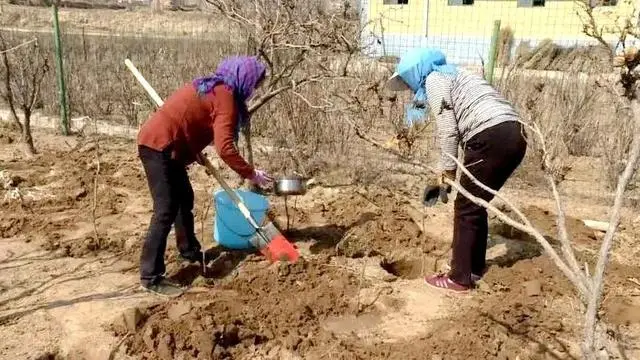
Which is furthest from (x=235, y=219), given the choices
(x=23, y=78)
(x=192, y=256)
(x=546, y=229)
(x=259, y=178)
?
(x=23, y=78)

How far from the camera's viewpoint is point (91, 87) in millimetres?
9258

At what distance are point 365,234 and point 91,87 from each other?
6.15 meters

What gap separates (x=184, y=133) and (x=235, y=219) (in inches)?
37.6

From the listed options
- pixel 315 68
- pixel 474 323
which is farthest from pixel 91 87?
pixel 474 323

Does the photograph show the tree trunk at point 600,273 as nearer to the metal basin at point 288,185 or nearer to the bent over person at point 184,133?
the bent over person at point 184,133

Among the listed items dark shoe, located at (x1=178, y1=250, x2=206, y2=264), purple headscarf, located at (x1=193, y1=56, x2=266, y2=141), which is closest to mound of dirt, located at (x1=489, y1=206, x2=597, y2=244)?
dark shoe, located at (x1=178, y1=250, x2=206, y2=264)

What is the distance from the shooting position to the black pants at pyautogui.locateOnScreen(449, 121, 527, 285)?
3625mm

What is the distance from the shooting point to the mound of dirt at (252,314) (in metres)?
3.19

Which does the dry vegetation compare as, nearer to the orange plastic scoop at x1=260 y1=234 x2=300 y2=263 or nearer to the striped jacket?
the orange plastic scoop at x1=260 y1=234 x2=300 y2=263

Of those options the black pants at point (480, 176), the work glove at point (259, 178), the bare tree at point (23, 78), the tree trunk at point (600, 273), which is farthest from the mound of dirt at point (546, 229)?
the bare tree at point (23, 78)

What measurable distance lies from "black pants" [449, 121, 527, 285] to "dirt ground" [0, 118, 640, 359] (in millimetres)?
241

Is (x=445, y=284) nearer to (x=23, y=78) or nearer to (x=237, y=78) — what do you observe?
(x=237, y=78)

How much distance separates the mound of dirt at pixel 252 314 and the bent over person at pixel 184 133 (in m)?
0.36

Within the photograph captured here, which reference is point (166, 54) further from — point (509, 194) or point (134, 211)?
point (509, 194)
